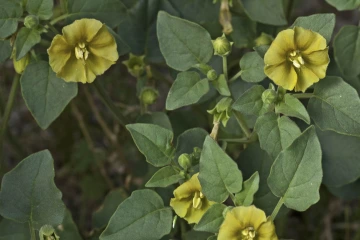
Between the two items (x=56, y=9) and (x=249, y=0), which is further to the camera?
(x=56, y=9)

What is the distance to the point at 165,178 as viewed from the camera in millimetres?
1092

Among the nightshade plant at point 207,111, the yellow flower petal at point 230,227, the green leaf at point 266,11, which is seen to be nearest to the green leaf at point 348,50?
the nightshade plant at point 207,111

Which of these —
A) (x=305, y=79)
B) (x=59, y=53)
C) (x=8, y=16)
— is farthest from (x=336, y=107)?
(x=8, y=16)

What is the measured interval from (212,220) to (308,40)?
348mm

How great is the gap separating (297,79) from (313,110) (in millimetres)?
76

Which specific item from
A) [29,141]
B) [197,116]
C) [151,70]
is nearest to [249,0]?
[151,70]

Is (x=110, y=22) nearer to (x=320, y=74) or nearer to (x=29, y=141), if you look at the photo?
(x=320, y=74)

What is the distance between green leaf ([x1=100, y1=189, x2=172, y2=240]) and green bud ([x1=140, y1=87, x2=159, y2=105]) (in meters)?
0.27

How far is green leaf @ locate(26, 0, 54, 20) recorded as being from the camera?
1111 millimetres

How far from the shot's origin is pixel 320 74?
3.61 feet

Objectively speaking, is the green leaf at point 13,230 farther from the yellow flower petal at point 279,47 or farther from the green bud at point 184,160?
the yellow flower petal at point 279,47

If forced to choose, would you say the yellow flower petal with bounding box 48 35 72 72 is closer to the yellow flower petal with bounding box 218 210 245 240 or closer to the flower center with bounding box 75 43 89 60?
the flower center with bounding box 75 43 89 60

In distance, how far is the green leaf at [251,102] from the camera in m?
1.10

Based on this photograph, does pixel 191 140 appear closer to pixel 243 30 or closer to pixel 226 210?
pixel 226 210
